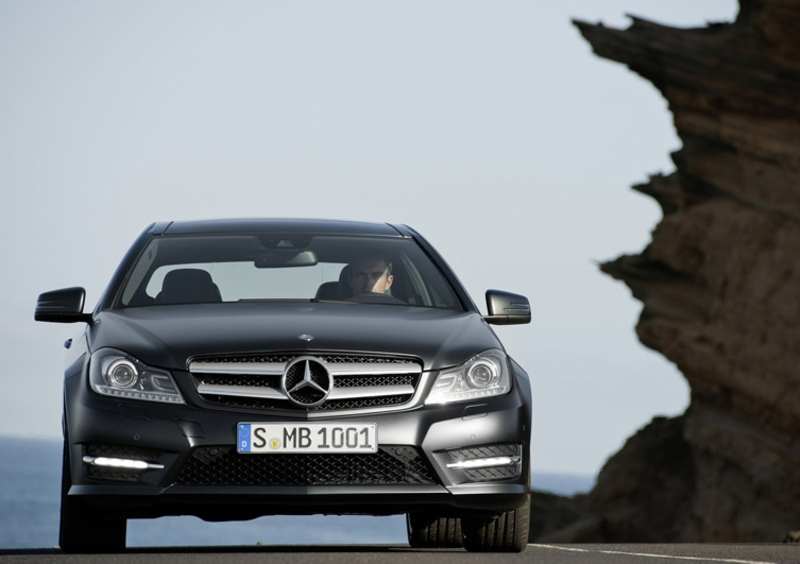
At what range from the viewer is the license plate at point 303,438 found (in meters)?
6.42

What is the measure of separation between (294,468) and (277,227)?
232 centimetres

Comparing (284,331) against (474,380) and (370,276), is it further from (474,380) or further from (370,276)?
(370,276)

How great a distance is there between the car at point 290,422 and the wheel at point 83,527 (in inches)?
0.4

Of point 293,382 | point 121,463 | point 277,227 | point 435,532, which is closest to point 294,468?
point 293,382

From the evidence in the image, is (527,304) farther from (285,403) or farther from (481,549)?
(285,403)

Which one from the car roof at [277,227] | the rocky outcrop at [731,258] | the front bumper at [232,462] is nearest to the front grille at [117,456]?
the front bumper at [232,462]

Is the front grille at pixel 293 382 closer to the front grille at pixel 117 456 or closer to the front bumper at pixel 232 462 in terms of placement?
the front bumper at pixel 232 462

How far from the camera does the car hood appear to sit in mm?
6637

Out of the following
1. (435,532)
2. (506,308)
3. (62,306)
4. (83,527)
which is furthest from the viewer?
(435,532)

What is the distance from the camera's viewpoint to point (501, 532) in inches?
285

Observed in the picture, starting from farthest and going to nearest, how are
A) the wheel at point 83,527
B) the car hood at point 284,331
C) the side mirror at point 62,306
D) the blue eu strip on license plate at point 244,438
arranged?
the side mirror at point 62,306
the wheel at point 83,527
the car hood at point 284,331
the blue eu strip on license plate at point 244,438

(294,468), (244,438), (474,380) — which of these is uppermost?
(474,380)

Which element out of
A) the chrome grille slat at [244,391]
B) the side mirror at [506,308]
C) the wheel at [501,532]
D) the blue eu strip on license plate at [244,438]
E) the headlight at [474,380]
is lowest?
the wheel at [501,532]

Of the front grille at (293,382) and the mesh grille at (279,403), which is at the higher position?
the front grille at (293,382)
